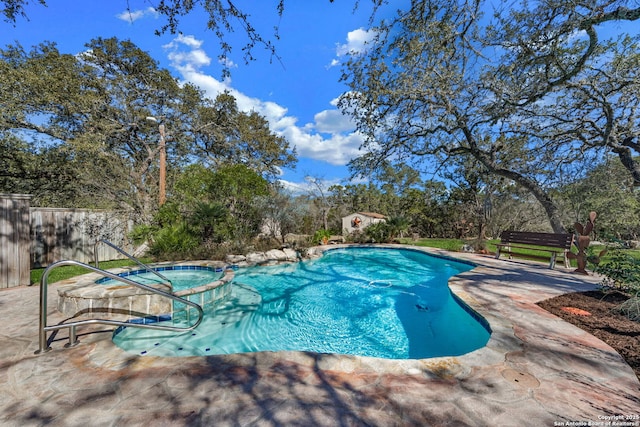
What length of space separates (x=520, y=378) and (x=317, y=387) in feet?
5.85

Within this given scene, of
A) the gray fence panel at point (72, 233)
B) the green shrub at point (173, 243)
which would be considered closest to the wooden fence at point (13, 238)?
the gray fence panel at point (72, 233)

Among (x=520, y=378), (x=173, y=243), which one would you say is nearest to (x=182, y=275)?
(x=173, y=243)

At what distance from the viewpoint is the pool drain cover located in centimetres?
210

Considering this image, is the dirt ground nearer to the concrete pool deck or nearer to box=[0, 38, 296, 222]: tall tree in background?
the concrete pool deck

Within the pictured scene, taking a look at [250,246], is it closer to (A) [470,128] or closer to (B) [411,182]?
(A) [470,128]

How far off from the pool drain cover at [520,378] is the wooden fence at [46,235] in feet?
25.5

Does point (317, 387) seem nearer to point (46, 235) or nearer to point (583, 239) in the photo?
point (583, 239)

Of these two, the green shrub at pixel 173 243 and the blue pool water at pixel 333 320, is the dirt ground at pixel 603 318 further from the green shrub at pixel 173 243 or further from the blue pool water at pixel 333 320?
the green shrub at pixel 173 243

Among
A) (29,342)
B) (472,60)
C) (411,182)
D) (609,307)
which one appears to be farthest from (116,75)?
(411,182)

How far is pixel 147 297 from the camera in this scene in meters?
4.27

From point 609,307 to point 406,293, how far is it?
3575mm

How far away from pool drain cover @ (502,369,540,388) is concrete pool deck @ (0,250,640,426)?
0.03 ft

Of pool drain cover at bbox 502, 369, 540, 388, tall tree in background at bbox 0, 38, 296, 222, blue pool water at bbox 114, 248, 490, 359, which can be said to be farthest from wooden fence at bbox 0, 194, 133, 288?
pool drain cover at bbox 502, 369, 540, 388

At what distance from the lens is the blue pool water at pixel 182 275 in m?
5.87
